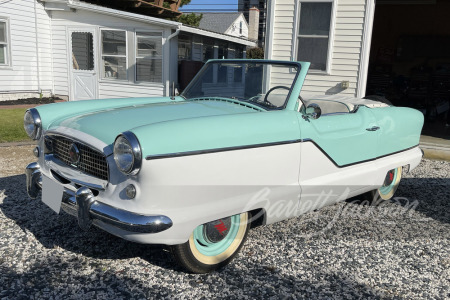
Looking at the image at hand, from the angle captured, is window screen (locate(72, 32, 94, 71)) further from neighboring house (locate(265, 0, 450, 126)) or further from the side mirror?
the side mirror

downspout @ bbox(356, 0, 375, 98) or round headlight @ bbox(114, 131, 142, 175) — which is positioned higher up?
downspout @ bbox(356, 0, 375, 98)

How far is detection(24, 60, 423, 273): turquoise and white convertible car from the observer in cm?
234

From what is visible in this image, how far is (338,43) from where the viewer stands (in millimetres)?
8008

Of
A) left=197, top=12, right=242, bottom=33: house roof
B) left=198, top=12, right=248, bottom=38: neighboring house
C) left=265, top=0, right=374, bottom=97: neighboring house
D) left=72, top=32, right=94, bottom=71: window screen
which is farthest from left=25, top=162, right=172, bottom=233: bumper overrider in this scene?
left=197, top=12, right=242, bottom=33: house roof

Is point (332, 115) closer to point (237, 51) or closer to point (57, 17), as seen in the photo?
point (57, 17)

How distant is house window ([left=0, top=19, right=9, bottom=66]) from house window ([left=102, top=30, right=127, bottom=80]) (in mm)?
2668

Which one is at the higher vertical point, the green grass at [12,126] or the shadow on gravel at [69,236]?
the green grass at [12,126]

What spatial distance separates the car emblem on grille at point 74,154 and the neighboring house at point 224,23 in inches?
1227

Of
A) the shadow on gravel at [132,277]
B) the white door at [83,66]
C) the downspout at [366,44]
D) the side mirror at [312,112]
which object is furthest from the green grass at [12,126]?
the downspout at [366,44]

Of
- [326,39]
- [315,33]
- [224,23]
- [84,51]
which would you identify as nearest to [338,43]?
[326,39]

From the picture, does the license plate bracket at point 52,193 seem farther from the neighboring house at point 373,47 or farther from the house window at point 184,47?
the house window at point 184,47

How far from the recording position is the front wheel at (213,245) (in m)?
2.67

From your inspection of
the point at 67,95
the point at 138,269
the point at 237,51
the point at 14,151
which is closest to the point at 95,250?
the point at 138,269

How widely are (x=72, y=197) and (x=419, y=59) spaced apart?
12.5 m
